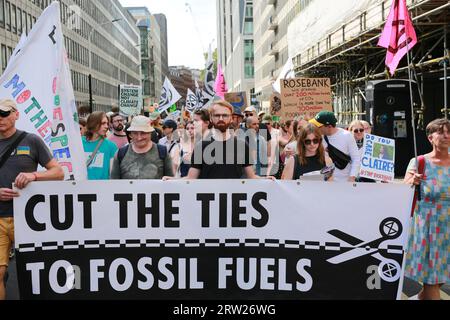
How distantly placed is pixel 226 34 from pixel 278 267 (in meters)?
160

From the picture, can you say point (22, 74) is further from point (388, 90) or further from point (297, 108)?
point (388, 90)

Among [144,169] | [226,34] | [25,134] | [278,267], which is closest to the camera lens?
[278,267]

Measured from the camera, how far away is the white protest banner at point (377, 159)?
5.80 meters

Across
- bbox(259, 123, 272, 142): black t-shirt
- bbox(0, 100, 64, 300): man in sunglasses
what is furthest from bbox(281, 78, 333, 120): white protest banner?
bbox(0, 100, 64, 300): man in sunglasses

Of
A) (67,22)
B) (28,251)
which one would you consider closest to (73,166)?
(28,251)

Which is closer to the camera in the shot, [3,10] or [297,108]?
[297,108]

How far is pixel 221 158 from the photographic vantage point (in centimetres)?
505

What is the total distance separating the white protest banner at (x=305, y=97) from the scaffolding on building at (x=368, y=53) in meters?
3.40

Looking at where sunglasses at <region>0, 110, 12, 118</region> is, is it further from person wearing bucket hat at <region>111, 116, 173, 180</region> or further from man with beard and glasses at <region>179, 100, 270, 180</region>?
man with beard and glasses at <region>179, 100, 270, 180</region>

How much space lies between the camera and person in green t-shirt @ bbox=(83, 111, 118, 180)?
21.7 ft

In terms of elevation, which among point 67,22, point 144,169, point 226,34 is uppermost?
point 226,34

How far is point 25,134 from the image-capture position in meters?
4.77

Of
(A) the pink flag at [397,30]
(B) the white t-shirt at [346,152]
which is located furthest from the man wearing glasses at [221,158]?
(A) the pink flag at [397,30]

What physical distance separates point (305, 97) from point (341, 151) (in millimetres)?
5697
